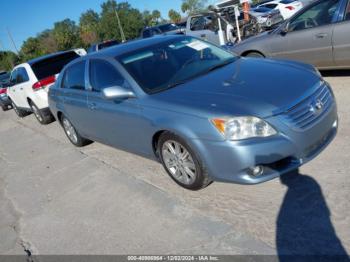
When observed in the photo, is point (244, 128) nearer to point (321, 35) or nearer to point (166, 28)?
point (321, 35)

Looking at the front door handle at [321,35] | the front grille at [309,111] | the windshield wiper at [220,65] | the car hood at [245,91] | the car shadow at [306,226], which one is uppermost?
the windshield wiper at [220,65]

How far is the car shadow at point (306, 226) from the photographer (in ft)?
9.00

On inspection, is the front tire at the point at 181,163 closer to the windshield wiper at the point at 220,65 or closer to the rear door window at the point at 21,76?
the windshield wiper at the point at 220,65

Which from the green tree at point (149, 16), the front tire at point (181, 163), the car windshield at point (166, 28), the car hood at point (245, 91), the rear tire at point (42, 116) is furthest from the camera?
the green tree at point (149, 16)

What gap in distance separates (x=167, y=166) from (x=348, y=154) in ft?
6.45

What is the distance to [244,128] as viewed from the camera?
3.30 metres

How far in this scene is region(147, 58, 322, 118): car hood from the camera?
340 centimetres

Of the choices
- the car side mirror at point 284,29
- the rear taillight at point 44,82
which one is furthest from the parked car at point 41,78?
the car side mirror at point 284,29

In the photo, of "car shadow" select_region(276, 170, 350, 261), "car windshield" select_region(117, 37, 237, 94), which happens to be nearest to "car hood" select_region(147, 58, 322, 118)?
"car windshield" select_region(117, 37, 237, 94)

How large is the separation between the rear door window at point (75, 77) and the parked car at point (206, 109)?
13 centimetres

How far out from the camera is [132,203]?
4.23 m

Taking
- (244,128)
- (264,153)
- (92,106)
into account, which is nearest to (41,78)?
(92,106)

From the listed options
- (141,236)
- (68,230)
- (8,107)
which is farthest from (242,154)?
(8,107)

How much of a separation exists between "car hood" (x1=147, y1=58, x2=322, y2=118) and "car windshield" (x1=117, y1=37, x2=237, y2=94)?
0.63 ft
